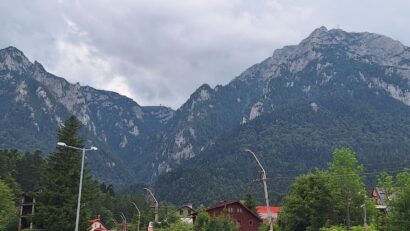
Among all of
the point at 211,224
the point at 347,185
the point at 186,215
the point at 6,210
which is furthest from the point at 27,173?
the point at 347,185

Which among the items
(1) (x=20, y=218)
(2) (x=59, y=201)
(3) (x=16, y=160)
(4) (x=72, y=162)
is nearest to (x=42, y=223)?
(2) (x=59, y=201)

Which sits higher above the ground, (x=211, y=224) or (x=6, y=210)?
(x=6, y=210)

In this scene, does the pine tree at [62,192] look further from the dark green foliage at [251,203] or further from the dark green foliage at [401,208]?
the dark green foliage at [251,203]

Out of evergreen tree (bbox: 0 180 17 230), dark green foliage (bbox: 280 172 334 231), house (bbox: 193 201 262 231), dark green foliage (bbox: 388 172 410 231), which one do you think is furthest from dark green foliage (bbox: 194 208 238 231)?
house (bbox: 193 201 262 231)

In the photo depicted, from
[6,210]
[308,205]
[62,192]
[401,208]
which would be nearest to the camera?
[401,208]

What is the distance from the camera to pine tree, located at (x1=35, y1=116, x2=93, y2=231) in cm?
6359

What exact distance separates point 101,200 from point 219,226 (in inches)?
3845

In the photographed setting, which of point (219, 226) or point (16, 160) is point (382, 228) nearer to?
point (219, 226)

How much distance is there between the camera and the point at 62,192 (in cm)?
6562

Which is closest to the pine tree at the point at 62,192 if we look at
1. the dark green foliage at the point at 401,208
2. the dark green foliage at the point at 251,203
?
the dark green foliage at the point at 401,208

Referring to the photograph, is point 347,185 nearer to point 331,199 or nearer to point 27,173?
point 331,199

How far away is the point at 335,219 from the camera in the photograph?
77062mm

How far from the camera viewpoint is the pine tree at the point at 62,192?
63594mm

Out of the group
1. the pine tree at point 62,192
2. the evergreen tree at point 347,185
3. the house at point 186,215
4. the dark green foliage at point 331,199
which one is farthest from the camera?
the house at point 186,215
